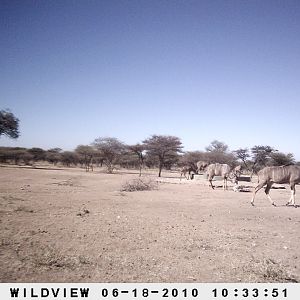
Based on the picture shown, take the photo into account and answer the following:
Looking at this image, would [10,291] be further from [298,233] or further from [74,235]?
[298,233]

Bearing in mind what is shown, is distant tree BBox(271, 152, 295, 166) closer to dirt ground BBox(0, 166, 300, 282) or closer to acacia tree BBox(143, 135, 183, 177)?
acacia tree BBox(143, 135, 183, 177)

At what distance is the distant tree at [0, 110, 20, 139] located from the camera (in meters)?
45.6

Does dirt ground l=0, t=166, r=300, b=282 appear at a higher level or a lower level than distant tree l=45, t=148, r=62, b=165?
lower

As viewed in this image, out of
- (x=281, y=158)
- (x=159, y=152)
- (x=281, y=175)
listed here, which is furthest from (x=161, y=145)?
(x=281, y=175)

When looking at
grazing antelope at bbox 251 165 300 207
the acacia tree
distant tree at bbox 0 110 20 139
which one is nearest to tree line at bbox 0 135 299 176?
the acacia tree

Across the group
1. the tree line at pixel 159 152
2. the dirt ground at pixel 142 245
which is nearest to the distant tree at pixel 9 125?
the tree line at pixel 159 152

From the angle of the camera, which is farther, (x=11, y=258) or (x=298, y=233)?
(x=298, y=233)

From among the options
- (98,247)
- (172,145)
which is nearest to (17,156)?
(172,145)

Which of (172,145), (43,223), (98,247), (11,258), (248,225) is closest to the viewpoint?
(11,258)

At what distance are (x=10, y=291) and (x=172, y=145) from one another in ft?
133

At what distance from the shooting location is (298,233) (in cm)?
851

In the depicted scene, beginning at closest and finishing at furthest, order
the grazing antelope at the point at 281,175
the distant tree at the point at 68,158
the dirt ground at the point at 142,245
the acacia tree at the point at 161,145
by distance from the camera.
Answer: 1. the dirt ground at the point at 142,245
2. the grazing antelope at the point at 281,175
3. the acacia tree at the point at 161,145
4. the distant tree at the point at 68,158

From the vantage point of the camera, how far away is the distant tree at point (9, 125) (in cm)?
4556

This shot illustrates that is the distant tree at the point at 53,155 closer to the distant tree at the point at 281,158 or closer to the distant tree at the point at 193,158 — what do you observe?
the distant tree at the point at 193,158
